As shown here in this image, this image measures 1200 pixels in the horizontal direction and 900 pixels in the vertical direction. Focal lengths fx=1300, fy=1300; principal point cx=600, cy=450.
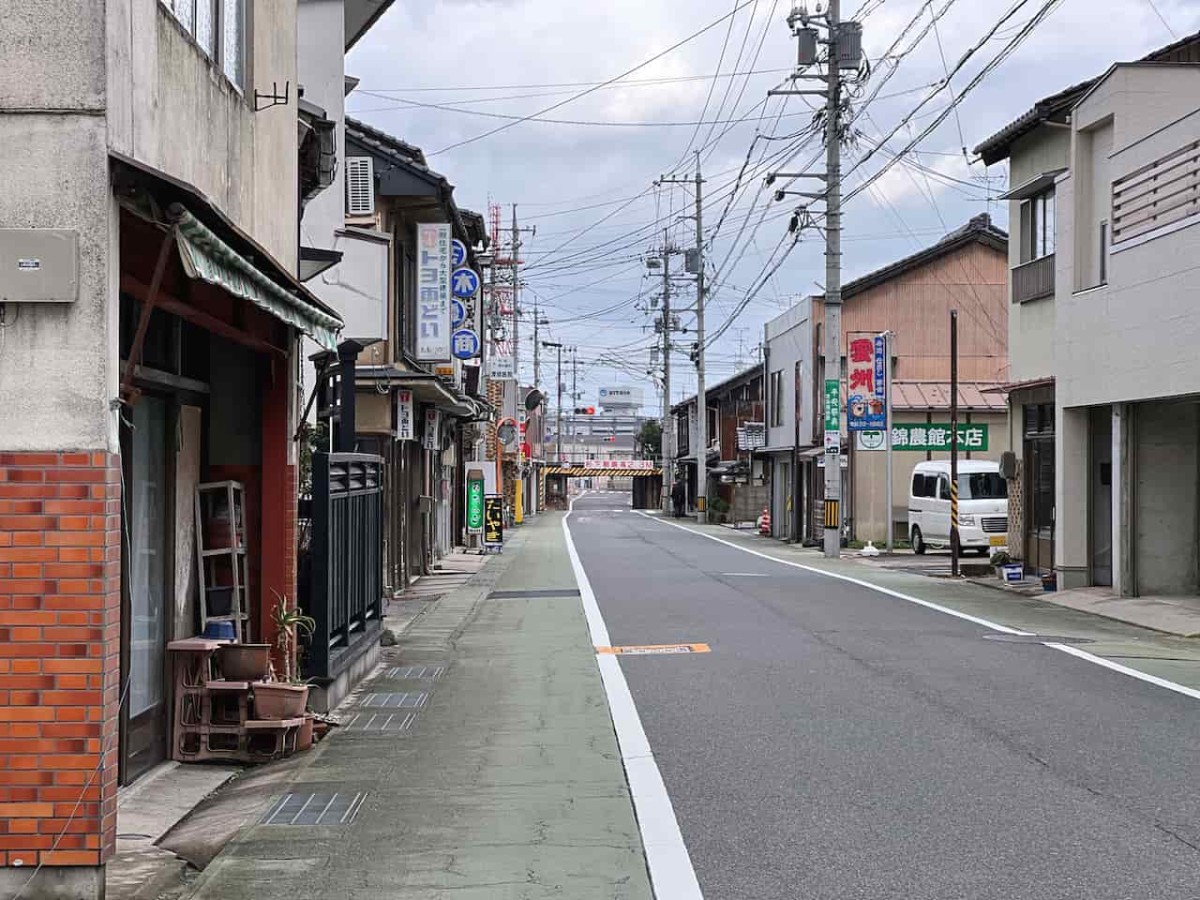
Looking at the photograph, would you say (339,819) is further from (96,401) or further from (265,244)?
(265,244)

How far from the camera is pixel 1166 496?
1906cm

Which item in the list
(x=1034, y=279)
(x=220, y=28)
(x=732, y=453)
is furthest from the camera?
(x=732, y=453)

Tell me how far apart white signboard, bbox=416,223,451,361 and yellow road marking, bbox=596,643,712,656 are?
1225 cm

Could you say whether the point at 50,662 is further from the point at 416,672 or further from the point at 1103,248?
the point at 1103,248

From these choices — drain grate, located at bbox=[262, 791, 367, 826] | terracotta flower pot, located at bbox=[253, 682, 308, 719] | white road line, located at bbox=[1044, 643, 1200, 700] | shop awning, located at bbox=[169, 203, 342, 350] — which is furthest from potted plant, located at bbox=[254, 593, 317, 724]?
white road line, located at bbox=[1044, 643, 1200, 700]

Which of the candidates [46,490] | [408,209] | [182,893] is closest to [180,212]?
[46,490]

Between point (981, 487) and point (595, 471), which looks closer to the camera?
point (981, 487)

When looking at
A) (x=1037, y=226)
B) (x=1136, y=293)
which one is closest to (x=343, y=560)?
(x=1136, y=293)

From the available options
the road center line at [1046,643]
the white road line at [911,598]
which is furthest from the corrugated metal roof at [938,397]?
the road center line at [1046,643]

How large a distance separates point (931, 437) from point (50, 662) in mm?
33845

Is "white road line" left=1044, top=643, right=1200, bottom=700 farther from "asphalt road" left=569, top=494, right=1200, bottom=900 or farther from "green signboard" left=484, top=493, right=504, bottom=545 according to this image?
"green signboard" left=484, top=493, right=504, bottom=545

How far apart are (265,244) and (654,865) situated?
6.34m

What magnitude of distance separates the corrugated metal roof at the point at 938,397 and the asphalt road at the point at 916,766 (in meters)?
24.9

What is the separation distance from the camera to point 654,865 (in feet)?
21.1
